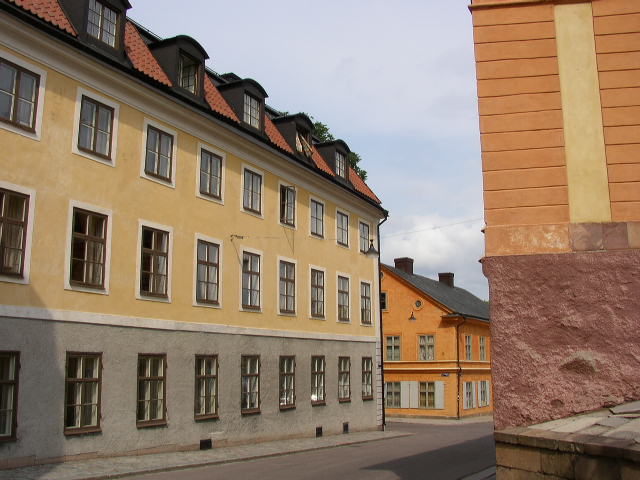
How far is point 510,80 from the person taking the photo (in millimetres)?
8797

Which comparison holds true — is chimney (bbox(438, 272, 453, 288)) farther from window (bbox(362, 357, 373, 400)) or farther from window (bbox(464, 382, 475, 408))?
window (bbox(362, 357, 373, 400))

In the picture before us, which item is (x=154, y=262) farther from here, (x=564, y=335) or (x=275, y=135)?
(x=564, y=335)

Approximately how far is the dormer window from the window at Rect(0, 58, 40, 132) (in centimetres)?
1178

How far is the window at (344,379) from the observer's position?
2555cm

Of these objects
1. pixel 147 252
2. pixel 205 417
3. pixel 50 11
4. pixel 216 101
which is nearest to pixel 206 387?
pixel 205 417

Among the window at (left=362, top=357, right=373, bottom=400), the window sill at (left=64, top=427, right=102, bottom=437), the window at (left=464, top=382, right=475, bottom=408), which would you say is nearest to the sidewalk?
the window sill at (left=64, top=427, right=102, bottom=437)

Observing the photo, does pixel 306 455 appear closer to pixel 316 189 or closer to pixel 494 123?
pixel 316 189

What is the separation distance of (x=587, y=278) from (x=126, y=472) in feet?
30.4

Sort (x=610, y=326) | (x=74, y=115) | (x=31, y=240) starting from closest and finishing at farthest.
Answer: (x=610, y=326), (x=31, y=240), (x=74, y=115)

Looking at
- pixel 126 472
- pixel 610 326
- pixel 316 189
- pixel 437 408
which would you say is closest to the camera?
pixel 610 326

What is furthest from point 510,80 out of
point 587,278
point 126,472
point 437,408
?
point 437,408

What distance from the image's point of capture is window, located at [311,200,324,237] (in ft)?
81.8

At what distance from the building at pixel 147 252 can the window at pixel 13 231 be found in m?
0.03

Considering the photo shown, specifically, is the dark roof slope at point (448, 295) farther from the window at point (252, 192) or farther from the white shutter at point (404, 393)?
the window at point (252, 192)
